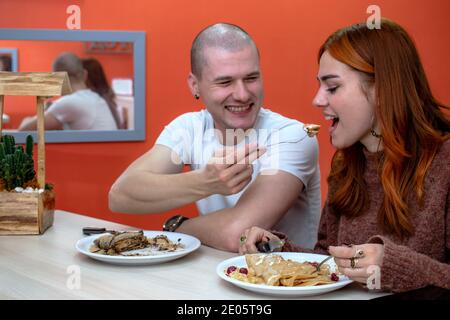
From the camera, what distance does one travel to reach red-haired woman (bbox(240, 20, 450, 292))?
5.09 ft

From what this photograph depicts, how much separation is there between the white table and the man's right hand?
0.19 meters

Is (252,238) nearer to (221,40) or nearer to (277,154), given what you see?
(277,154)

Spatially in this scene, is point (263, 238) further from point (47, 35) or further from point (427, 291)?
point (47, 35)

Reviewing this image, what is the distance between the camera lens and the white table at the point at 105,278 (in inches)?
51.0

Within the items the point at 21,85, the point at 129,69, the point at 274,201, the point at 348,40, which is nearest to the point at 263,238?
the point at 274,201

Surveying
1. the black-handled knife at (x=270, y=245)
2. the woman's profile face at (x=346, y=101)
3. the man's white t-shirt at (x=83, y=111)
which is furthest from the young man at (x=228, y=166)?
the man's white t-shirt at (x=83, y=111)

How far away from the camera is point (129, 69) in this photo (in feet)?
10.7

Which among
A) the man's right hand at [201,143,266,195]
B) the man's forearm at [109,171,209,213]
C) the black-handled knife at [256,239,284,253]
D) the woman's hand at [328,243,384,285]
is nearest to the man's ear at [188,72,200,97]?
the man's forearm at [109,171,209,213]

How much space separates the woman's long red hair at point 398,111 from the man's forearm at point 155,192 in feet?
1.76

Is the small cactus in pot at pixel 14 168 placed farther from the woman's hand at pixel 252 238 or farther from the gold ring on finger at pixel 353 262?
the gold ring on finger at pixel 353 262

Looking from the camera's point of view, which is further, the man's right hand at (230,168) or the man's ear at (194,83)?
the man's ear at (194,83)

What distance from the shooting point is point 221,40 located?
2.14 meters

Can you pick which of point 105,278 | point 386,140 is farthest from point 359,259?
point 105,278
